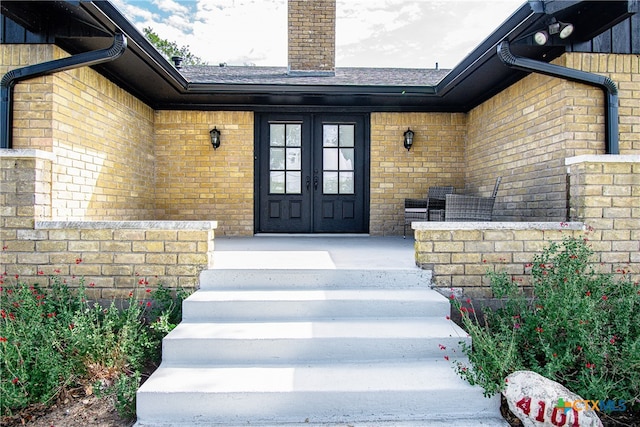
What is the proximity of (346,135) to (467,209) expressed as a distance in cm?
259

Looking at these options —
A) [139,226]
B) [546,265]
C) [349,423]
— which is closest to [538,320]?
[546,265]

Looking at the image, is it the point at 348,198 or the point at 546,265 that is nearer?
the point at 546,265

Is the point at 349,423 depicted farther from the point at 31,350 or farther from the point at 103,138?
the point at 103,138

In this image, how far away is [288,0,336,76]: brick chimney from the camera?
6832 mm

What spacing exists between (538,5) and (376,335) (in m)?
3.06

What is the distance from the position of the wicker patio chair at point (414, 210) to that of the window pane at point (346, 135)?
55.9 inches

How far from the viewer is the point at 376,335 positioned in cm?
242

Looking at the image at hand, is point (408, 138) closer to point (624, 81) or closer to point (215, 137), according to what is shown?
point (624, 81)

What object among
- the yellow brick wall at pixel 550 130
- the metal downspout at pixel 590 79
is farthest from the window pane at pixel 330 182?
the metal downspout at pixel 590 79

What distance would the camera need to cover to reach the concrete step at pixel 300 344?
2338mm

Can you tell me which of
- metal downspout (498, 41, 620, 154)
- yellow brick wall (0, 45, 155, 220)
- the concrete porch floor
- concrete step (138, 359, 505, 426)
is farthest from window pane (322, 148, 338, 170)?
concrete step (138, 359, 505, 426)

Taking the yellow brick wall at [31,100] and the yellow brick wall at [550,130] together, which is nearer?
the yellow brick wall at [31,100]

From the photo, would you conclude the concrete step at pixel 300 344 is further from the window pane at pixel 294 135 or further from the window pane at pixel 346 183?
the window pane at pixel 294 135

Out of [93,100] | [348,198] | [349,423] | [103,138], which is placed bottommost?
[349,423]
